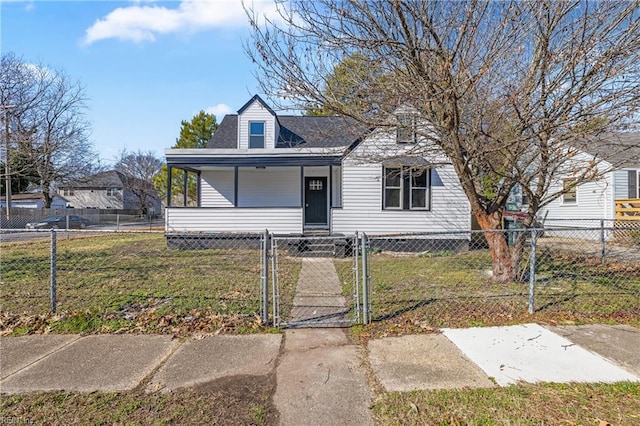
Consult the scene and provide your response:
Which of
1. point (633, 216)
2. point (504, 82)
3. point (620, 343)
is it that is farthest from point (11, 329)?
Result: point (633, 216)

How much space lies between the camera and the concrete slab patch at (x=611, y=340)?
11.1 ft

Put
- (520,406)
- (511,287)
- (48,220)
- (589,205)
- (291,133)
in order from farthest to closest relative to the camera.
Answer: (48,220), (291,133), (589,205), (511,287), (520,406)

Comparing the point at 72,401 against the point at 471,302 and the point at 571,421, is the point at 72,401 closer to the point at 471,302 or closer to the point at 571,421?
the point at 571,421

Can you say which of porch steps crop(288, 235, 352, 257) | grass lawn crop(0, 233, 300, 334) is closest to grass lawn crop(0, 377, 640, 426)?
grass lawn crop(0, 233, 300, 334)

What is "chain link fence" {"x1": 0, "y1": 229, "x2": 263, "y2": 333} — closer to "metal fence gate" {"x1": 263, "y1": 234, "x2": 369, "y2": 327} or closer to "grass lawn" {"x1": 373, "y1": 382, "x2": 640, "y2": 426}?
"metal fence gate" {"x1": 263, "y1": 234, "x2": 369, "y2": 327}

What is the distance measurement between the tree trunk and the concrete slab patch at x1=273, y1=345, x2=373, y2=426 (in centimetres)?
398

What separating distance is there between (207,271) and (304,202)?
6.55m

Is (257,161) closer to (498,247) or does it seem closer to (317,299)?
(317,299)

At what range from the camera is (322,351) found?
12.0 ft

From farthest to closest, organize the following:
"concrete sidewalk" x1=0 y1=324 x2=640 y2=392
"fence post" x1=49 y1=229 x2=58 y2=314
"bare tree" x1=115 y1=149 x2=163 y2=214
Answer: "bare tree" x1=115 y1=149 x2=163 y2=214, "fence post" x1=49 y1=229 x2=58 y2=314, "concrete sidewalk" x1=0 y1=324 x2=640 y2=392

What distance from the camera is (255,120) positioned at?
14.3 meters

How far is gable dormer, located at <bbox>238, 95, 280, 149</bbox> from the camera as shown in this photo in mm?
14180

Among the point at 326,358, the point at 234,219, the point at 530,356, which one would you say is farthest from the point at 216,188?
the point at 530,356

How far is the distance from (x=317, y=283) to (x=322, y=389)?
3937 millimetres
